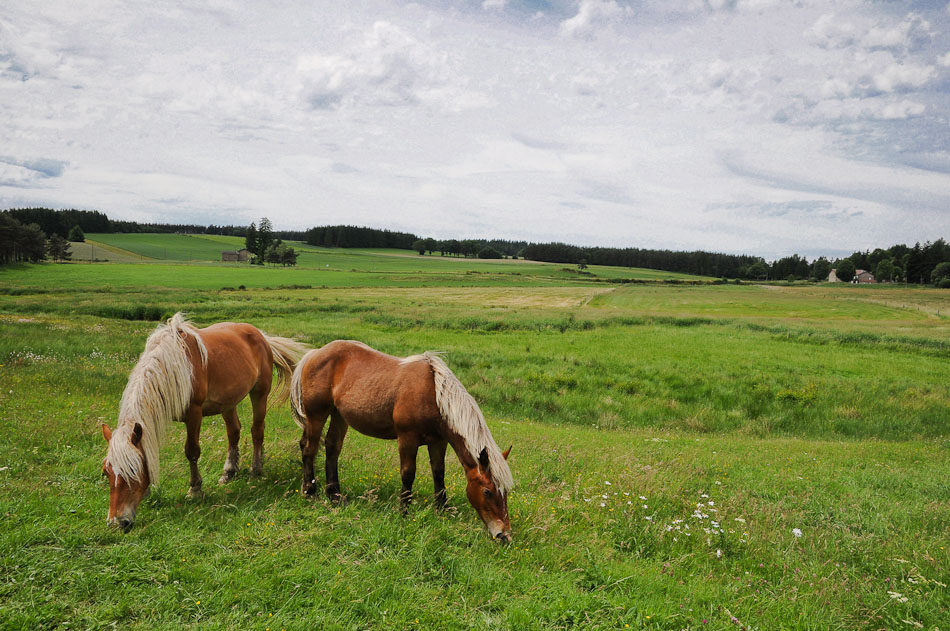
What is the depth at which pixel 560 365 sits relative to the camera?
71.0ft

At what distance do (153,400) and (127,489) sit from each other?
104 cm

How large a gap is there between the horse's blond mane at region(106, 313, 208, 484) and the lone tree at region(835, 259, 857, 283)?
186m

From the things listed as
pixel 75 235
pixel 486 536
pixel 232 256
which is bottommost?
pixel 486 536

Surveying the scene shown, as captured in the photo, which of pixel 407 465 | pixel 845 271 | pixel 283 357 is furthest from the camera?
pixel 845 271

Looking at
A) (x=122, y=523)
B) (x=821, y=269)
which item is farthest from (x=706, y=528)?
(x=821, y=269)

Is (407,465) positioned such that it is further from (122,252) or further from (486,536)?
(122,252)

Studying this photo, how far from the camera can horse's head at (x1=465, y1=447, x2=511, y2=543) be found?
5.33 m

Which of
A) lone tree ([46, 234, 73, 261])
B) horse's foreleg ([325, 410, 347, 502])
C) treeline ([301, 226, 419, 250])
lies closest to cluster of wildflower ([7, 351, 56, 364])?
horse's foreleg ([325, 410, 347, 502])


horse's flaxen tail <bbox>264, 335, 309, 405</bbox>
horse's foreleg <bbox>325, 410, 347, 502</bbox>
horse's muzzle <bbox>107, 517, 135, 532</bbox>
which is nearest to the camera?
horse's muzzle <bbox>107, 517, 135, 532</bbox>

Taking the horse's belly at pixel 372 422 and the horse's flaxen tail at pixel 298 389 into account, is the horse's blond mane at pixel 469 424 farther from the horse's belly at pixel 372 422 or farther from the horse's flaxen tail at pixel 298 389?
the horse's flaxen tail at pixel 298 389

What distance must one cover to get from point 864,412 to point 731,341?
12.0m

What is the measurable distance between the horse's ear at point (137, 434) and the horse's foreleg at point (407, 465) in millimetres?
2995

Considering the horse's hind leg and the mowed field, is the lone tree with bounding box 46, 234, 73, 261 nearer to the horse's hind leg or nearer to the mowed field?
the mowed field

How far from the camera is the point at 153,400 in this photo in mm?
5707
